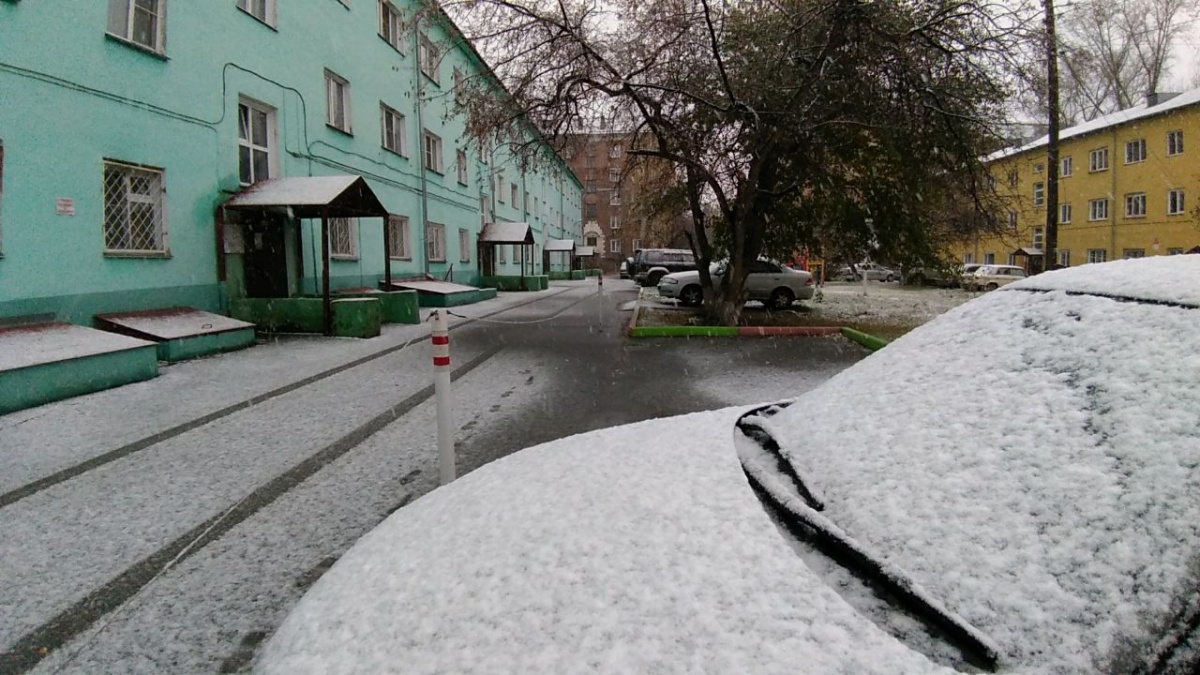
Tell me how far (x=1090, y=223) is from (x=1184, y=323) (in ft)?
150

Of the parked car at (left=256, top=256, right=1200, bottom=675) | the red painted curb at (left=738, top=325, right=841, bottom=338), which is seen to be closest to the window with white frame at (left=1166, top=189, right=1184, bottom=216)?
the red painted curb at (left=738, top=325, right=841, bottom=338)

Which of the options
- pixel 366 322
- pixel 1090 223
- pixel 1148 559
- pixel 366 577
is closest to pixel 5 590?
pixel 366 577

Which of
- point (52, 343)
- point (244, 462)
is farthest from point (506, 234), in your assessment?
point (244, 462)

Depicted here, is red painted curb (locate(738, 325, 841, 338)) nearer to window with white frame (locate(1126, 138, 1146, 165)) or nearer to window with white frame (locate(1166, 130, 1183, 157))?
window with white frame (locate(1166, 130, 1183, 157))

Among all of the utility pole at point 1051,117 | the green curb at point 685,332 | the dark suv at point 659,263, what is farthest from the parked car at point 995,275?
the green curb at point 685,332

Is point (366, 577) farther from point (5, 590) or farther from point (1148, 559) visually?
point (5, 590)

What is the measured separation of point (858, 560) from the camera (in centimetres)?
135

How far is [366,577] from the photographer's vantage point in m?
1.72

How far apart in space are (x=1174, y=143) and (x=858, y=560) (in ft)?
141

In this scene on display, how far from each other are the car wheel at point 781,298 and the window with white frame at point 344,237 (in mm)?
11145

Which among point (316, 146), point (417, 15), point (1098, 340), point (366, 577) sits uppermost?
point (417, 15)

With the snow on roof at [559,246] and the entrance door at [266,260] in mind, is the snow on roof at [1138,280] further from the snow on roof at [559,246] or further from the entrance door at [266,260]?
the snow on roof at [559,246]

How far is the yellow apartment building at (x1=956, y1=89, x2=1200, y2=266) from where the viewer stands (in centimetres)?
3155

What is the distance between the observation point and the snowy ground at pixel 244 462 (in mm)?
2604
